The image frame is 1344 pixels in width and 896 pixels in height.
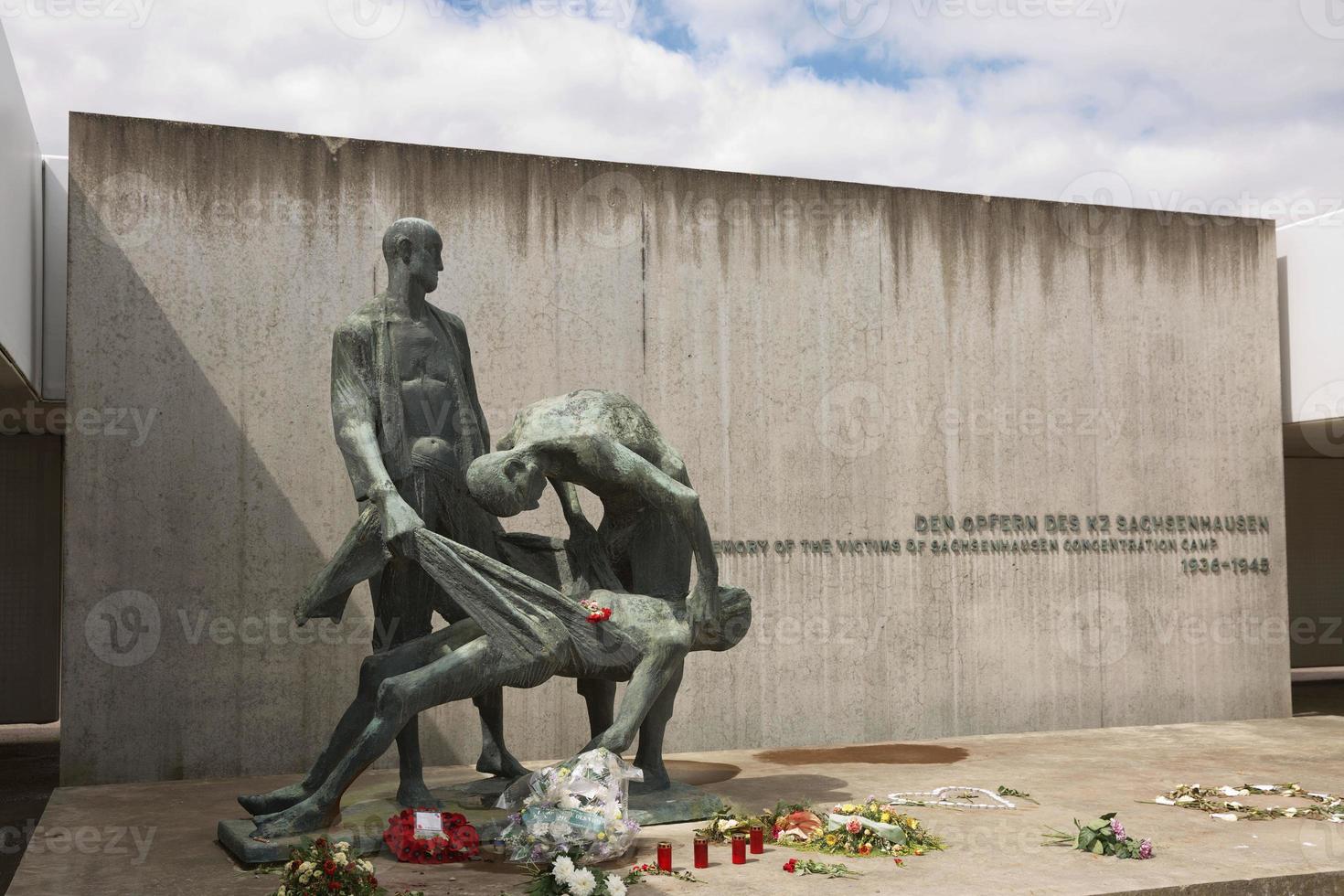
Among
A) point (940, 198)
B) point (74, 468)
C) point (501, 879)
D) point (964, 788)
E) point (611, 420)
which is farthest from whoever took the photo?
point (940, 198)

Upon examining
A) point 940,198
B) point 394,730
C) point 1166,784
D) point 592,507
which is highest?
point 940,198

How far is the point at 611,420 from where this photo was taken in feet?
17.9

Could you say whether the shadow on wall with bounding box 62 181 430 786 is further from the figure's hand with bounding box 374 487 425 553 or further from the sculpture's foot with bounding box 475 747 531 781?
the figure's hand with bounding box 374 487 425 553

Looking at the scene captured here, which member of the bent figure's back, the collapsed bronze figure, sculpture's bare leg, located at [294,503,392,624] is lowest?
the collapsed bronze figure

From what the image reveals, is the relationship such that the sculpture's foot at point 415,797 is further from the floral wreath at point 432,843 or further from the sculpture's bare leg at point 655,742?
the sculpture's bare leg at point 655,742

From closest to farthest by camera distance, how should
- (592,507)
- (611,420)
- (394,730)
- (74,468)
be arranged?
(394,730), (611,420), (74,468), (592,507)

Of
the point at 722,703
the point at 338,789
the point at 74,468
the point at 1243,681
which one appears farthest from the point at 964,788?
the point at 74,468

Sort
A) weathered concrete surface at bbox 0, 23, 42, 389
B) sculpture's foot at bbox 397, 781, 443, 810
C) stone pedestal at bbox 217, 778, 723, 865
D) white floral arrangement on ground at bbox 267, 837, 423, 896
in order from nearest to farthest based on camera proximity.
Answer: white floral arrangement on ground at bbox 267, 837, 423, 896 → stone pedestal at bbox 217, 778, 723, 865 → sculpture's foot at bbox 397, 781, 443, 810 → weathered concrete surface at bbox 0, 23, 42, 389

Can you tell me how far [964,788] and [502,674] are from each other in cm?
262

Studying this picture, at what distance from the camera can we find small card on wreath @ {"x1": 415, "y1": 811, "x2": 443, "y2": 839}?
4953mm

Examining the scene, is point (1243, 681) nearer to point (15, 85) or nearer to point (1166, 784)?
point (1166, 784)

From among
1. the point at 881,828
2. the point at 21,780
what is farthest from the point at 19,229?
the point at 881,828

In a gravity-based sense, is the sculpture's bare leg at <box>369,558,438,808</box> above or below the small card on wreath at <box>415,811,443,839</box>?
above

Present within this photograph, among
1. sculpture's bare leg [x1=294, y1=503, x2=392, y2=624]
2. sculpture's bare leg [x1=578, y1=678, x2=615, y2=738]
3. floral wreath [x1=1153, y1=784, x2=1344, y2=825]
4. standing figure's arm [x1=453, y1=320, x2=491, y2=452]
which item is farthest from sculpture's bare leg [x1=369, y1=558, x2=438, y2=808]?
floral wreath [x1=1153, y1=784, x2=1344, y2=825]
